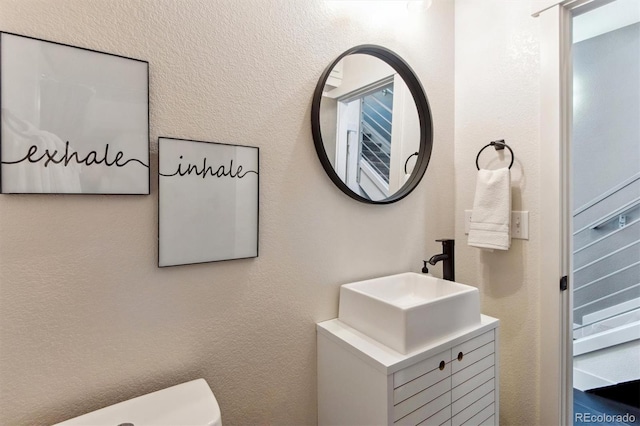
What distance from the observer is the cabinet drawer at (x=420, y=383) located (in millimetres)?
942

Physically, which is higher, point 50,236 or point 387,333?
point 50,236

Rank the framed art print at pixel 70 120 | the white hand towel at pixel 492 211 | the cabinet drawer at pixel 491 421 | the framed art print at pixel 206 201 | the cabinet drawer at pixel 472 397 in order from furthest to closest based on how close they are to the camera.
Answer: the white hand towel at pixel 492 211 → the cabinet drawer at pixel 491 421 → the cabinet drawer at pixel 472 397 → the framed art print at pixel 206 201 → the framed art print at pixel 70 120

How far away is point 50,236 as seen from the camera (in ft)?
2.60

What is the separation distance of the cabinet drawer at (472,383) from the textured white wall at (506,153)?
0.32 m

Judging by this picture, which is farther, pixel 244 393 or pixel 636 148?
pixel 636 148

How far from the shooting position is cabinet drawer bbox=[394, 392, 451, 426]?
3.16 ft

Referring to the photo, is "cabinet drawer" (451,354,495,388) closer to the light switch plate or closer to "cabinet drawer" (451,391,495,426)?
"cabinet drawer" (451,391,495,426)

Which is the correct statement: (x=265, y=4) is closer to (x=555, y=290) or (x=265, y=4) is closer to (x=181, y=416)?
(x=181, y=416)

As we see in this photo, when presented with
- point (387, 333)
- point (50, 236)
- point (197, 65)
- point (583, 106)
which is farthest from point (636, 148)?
point (50, 236)

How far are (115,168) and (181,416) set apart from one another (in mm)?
653

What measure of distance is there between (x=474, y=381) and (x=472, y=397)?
0.18ft

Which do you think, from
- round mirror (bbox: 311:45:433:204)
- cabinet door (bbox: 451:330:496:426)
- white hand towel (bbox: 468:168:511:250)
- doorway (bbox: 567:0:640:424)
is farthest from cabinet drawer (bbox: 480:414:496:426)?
doorway (bbox: 567:0:640:424)

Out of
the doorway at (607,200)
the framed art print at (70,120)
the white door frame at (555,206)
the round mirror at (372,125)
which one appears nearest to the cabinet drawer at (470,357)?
the white door frame at (555,206)

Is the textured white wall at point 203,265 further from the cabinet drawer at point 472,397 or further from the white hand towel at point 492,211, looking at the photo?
the cabinet drawer at point 472,397
